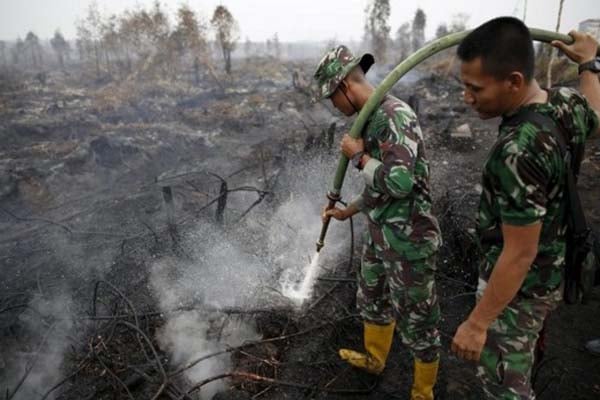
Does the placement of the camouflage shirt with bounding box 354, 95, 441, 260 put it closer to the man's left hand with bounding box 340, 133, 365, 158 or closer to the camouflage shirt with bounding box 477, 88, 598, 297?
the man's left hand with bounding box 340, 133, 365, 158

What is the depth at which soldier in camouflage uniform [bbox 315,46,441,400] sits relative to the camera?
1.99 m

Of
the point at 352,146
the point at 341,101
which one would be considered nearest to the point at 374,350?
the point at 352,146

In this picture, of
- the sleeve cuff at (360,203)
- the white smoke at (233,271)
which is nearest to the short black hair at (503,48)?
the sleeve cuff at (360,203)

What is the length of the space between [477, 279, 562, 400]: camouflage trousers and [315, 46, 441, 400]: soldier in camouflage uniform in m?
0.60

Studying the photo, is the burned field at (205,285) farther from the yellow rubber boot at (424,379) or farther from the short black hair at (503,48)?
the short black hair at (503,48)

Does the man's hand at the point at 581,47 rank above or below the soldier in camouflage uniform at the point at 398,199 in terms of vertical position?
above

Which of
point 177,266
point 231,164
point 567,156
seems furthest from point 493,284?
point 231,164

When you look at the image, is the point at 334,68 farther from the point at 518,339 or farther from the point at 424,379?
the point at 424,379

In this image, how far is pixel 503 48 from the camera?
1346 millimetres

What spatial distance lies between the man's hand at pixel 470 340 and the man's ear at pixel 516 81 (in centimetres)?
96

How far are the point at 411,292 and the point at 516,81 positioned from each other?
4.35 feet

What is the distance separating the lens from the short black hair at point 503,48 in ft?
4.42

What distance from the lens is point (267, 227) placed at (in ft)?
17.4

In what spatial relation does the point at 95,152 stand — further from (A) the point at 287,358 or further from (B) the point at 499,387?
(B) the point at 499,387
